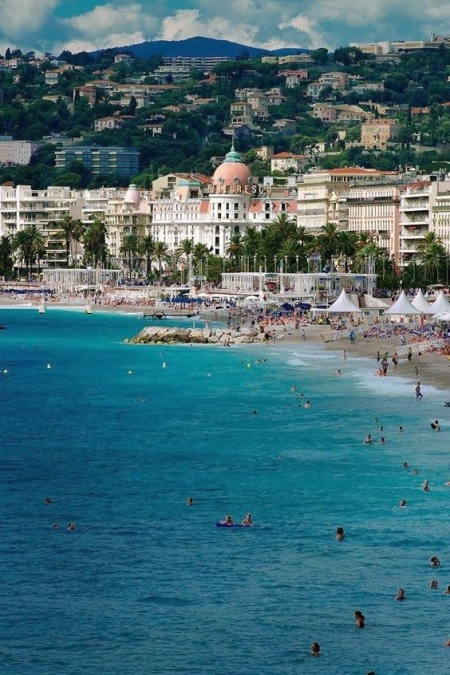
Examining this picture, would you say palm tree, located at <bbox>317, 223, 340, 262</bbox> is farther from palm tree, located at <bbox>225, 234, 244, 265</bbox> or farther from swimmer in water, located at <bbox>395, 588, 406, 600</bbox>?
swimmer in water, located at <bbox>395, 588, 406, 600</bbox>

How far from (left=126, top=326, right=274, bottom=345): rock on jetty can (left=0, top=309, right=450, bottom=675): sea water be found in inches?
1419

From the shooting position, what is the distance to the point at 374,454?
2228 inches

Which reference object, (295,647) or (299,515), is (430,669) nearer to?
(295,647)

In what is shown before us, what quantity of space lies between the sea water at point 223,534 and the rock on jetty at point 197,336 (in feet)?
118

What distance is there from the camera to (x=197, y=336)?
11450 cm

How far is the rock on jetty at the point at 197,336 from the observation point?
113 m

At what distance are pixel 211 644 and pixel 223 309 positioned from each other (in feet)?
361

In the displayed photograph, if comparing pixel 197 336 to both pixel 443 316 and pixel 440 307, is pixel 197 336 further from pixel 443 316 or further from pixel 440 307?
pixel 443 316

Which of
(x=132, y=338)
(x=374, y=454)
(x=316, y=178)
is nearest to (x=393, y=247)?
(x=316, y=178)

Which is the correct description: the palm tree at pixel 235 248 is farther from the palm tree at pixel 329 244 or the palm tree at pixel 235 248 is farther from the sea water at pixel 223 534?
the sea water at pixel 223 534

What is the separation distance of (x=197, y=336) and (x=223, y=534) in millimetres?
70574

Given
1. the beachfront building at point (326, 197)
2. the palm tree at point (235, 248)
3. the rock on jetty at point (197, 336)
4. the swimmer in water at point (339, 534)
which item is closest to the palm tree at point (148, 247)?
the palm tree at point (235, 248)

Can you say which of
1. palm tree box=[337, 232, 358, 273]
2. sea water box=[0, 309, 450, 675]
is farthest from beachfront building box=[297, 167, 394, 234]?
sea water box=[0, 309, 450, 675]

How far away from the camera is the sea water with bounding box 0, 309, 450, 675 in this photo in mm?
35656
